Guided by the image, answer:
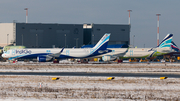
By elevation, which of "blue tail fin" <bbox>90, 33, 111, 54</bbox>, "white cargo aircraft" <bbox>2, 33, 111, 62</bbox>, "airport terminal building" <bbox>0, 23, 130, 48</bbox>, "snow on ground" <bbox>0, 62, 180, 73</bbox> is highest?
"airport terminal building" <bbox>0, 23, 130, 48</bbox>

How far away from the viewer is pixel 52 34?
460 feet

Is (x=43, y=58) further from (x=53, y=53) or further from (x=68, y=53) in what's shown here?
(x=68, y=53)

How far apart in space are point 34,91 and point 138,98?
872 cm

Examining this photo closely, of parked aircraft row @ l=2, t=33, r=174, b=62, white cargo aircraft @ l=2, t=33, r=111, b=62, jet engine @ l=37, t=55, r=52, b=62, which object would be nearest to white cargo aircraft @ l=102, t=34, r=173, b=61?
parked aircraft row @ l=2, t=33, r=174, b=62

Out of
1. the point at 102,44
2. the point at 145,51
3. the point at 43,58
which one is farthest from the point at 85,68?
the point at 145,51

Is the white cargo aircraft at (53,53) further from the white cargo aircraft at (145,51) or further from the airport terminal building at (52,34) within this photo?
the airport terminal building at (52,34)

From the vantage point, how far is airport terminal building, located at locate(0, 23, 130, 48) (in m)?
137

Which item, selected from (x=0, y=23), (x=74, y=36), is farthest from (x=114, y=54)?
(x=0, y=23)

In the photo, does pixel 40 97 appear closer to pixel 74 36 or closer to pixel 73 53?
pixel 73 53

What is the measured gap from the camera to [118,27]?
149875 mm

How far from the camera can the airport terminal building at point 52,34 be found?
5384 inches

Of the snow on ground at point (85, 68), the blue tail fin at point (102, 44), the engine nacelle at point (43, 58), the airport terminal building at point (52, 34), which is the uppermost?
the airport terminal building at point (52, 34)

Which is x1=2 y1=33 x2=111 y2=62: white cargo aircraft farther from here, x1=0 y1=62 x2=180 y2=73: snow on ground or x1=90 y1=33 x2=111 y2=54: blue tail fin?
x1=0 y1=62 x2=180 y2=73: snow on ground

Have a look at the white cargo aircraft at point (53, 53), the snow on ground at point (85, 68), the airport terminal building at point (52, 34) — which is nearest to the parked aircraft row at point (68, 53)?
the white cargo aircraft at point (53, 53)
